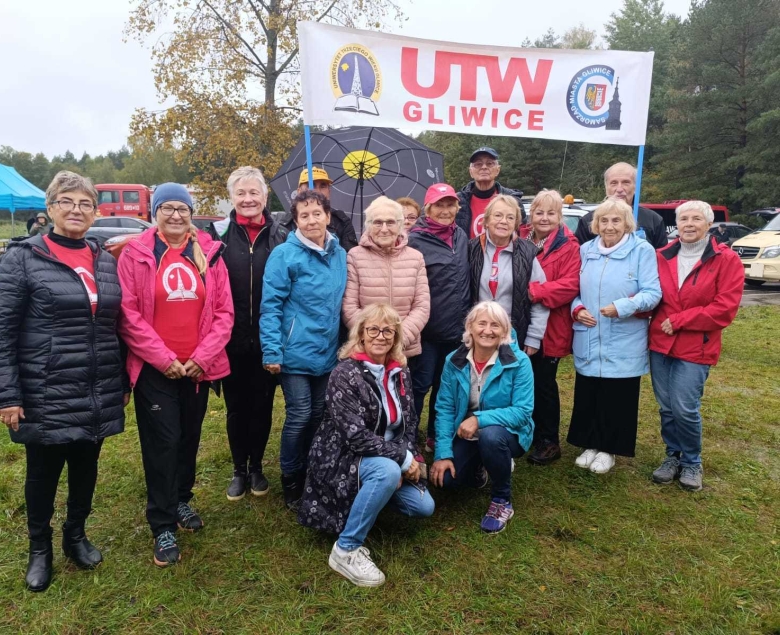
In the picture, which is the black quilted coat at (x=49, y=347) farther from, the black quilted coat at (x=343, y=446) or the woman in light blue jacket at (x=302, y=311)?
the black quilted coat at (x=343, y=446)

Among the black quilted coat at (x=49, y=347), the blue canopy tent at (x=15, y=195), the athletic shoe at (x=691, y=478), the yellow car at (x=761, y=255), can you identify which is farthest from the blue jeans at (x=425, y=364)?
the blue canopy tent at (x=15, y=195)

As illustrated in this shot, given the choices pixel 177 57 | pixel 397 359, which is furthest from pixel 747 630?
pixel 177 57

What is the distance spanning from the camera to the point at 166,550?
2818 millimetres

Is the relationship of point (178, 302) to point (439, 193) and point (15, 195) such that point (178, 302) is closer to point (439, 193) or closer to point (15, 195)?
A: point (439, 193)

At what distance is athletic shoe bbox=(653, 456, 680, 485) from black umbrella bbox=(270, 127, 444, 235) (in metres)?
3.87

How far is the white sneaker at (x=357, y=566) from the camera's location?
2.64 metres

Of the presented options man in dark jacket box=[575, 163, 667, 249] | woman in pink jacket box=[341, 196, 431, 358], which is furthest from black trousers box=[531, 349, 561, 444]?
woman in pink jacket box=[341, 196, 431, 358]

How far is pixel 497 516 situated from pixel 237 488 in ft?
5.26

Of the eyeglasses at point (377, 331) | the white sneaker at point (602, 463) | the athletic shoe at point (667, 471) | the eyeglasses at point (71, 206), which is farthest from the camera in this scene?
the white sneaker at point (602, 463)

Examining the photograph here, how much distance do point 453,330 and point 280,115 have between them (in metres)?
11.0

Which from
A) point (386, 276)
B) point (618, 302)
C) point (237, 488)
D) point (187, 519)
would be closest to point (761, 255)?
point (618, 302)

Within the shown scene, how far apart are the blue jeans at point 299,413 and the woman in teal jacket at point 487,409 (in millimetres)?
718

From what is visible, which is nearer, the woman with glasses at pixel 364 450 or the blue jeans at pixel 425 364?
the woman with glasses at pixel 364 450

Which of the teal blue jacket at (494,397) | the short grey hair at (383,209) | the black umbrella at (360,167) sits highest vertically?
the black umbrella at (360,167)
